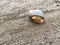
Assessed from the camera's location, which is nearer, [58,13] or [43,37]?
[43,37]

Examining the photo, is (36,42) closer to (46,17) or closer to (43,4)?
(46,17)

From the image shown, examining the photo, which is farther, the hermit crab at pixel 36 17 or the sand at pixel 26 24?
the hermit crab at pixel 36 17

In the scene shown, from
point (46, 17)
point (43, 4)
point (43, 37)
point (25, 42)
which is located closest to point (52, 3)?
point (43, 4)

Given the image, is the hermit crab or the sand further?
the hermit crab

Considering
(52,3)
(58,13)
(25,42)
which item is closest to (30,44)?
(25,42)

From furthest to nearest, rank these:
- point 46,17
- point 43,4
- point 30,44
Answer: point 43,4 → point 46,17 → point 30,44

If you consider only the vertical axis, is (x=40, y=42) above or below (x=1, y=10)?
below

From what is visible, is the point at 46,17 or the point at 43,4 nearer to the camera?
the point at 46,17

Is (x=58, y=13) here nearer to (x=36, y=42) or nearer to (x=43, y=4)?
(x=43, y=4)

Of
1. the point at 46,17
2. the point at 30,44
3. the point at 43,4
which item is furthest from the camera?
the point at 43,4
